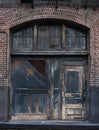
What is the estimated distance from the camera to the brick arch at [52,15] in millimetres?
12461

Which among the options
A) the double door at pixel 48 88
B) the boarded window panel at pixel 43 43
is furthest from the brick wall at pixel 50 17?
the boarded window panel at pixel 43 43

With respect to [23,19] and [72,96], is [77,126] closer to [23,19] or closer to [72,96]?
[72,96]

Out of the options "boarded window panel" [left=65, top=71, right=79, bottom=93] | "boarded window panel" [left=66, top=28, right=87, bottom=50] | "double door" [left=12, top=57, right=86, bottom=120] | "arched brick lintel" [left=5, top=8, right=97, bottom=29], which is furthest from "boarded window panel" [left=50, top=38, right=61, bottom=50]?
"boarded window panel" [left=65, top=71, right=79, bottom=93]

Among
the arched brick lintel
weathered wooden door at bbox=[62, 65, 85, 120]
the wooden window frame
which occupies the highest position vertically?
the arched brick lintel

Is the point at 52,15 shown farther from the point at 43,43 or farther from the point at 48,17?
the point at 43,43

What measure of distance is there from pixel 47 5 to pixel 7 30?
159 centimetres

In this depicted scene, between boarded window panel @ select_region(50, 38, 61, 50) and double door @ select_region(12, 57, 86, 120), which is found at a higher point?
boarded window panel @ select_region(50, 38, 61, 50)

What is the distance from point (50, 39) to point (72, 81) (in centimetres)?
165

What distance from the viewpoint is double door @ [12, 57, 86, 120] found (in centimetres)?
1291

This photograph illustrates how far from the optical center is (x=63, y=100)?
1293 centimetres

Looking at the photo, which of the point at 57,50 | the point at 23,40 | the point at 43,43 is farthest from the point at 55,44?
the point at 23,40

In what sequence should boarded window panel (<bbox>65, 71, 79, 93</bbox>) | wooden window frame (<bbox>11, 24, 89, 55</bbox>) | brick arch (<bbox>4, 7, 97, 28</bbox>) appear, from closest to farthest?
brick arch (<bbox>4, 7, 97, 28</bbox>) < wooden window frame (<bbox>11, 24, 89, 55</bbox>) < boarded window panel (<bbox>65, 71, 79, 93</bbox>)

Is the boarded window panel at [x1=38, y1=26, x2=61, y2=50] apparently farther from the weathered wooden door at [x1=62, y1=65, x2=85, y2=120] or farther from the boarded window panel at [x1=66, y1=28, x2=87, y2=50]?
the weathered wooden door at [x1=62, y1=65, x2=85, y2=120]

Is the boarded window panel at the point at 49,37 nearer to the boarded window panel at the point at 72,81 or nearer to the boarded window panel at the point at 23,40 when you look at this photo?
the boarded window panel at the point at 23,40
